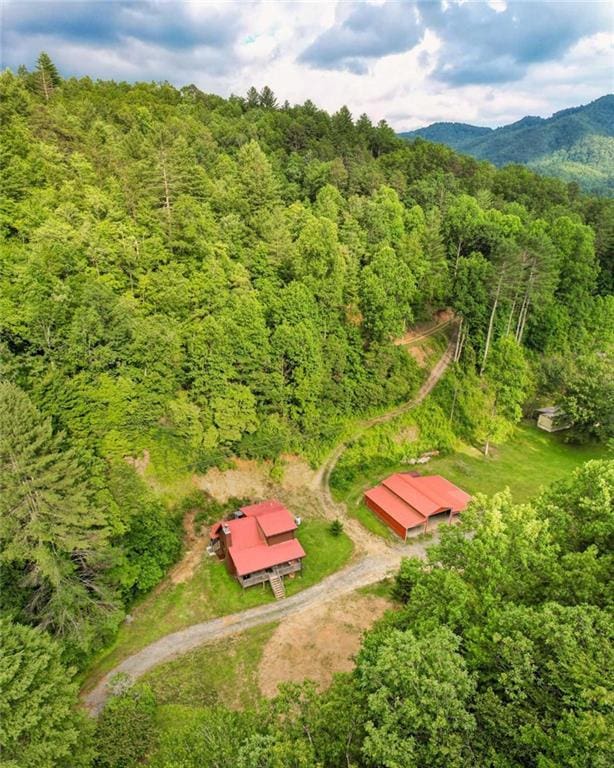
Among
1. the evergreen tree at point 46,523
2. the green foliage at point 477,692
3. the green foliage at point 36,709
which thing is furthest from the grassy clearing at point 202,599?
the green foliage at point 477,692

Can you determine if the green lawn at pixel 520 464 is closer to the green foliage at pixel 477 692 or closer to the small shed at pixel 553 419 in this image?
the small shed at pixel 553 419

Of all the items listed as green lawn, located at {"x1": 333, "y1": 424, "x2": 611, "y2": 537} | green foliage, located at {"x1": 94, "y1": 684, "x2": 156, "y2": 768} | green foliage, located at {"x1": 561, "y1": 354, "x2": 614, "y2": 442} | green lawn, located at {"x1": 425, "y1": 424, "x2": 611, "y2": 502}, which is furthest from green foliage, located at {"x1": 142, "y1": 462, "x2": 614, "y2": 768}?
green foliage, located at {"x1": 561, "y1": 354, "x2": 614, "y2": 442}

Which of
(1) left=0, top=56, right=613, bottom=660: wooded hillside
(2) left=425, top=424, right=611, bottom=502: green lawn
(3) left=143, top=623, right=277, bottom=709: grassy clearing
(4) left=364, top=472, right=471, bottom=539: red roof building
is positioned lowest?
(2) left=425, top=424, right=611, bottom=502: green lawn

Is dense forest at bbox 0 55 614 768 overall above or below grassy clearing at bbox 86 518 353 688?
above

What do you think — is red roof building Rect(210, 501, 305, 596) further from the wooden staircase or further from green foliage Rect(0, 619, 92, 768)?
green foliage Rect(0, 619, 92, 768)

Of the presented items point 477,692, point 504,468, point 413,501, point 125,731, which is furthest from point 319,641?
point 504,468

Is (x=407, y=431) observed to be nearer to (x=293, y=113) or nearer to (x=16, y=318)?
Result: (x=16, y=318)

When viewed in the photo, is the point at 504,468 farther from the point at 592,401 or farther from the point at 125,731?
the point at 125,731
